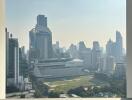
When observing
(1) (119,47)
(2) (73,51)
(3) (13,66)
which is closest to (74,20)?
(2) (73,51)

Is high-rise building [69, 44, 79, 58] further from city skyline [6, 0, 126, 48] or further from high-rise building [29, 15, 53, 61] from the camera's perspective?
high-rise building [29, 15, 53, 61]

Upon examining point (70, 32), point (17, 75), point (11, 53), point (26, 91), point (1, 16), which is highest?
point (1, 16)

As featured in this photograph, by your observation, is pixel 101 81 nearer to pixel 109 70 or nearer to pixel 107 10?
pixel 109 70

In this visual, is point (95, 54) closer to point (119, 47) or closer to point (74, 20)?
point (119, 47)

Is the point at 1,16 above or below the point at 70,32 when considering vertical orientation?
above

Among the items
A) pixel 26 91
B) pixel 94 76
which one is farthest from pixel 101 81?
pixel 26 91

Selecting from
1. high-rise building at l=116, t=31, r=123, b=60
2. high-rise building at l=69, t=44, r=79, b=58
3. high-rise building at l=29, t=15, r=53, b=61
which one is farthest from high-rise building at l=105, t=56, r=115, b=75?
high-rise building at l=29, t=15, r=53, b=61
